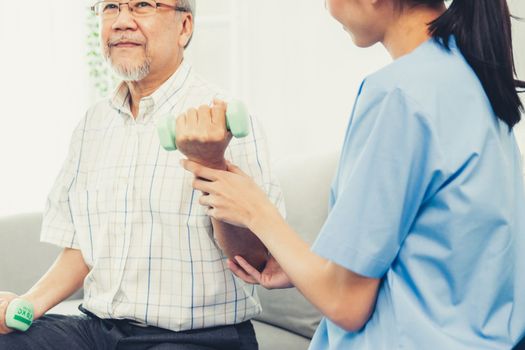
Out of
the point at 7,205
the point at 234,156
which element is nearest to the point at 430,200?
the point at 234,156

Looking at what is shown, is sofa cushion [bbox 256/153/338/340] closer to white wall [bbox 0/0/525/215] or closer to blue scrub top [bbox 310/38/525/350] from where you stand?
white wall [bbox 0/0/525/215]

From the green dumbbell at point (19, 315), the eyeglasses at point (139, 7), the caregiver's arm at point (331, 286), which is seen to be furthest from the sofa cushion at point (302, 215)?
the caregiver's arm at point (331, 286)

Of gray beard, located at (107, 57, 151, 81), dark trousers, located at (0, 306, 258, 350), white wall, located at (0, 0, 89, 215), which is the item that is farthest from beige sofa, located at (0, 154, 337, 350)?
white wall, located at (0, 0, 89, 215)

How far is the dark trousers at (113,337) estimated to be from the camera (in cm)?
142

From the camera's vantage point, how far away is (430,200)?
951 mm

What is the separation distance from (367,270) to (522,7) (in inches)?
42.7

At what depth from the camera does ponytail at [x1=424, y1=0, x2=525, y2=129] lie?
38.6 inches

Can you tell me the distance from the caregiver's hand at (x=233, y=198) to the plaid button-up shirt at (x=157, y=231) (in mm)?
241

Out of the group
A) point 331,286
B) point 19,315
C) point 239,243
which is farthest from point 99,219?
point 331,286

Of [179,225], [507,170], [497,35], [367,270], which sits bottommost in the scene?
[179,225]

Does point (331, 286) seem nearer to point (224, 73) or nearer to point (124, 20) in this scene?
point (124, 20)

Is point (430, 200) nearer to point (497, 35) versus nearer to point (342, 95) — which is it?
point (497, 35)

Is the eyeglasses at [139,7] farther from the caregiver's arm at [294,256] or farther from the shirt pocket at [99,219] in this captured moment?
the caregiver's arm at [294,256]

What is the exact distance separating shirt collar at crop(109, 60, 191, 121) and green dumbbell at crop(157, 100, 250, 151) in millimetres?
387
